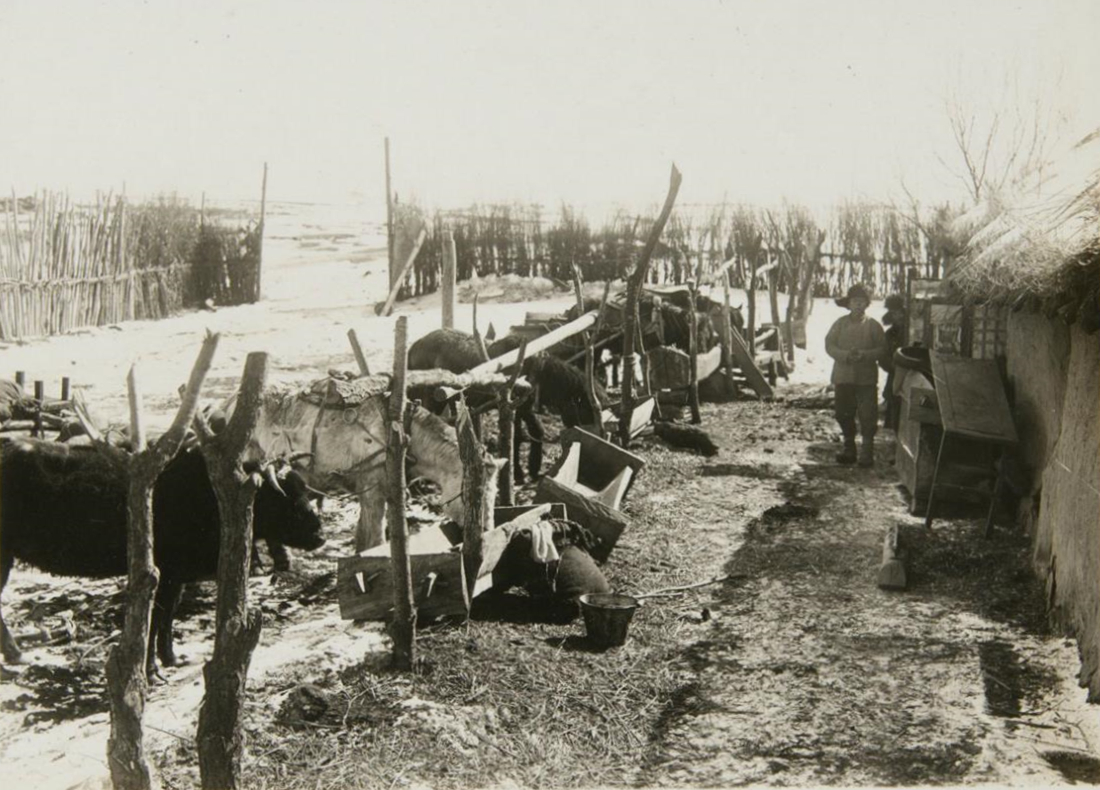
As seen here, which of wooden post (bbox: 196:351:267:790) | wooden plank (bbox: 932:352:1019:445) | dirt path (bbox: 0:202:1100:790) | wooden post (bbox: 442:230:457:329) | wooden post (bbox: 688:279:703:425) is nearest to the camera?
wooden post (bbox: 196:351:267:790)

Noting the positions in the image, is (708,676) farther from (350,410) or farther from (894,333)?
(894,333)

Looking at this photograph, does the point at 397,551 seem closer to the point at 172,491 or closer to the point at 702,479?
the point at 172,491

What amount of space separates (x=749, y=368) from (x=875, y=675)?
10.5 m

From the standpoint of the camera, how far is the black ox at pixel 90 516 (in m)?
5.88

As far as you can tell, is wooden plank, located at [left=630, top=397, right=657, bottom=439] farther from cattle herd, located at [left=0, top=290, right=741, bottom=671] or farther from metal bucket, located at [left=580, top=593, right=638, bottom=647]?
metal bucket, located at [left=580, top=593, right=638, bottom=647]

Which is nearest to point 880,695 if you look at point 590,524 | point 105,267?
point 590,524

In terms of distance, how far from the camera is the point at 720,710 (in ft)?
17.2

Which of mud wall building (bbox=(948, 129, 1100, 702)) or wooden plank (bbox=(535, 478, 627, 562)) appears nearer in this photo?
mud wall building (bbox=(948, 129, 1100, 702))

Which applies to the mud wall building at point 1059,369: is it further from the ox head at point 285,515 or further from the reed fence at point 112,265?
the reed fence at point 112,265

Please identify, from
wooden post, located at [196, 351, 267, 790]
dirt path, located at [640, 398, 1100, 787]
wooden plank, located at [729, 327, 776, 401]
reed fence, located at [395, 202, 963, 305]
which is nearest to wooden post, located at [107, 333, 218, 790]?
wooden post, located at [196, 351, 267, 790]

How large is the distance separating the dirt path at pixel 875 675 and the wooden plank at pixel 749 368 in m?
7.13

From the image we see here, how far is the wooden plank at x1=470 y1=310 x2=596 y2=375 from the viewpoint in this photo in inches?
336

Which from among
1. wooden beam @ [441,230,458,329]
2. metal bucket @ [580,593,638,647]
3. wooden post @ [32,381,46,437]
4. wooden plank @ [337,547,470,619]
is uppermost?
wooden beam @ [441,230,458,329]

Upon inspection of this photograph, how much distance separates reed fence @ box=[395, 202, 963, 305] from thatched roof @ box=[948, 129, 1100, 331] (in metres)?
13.3
